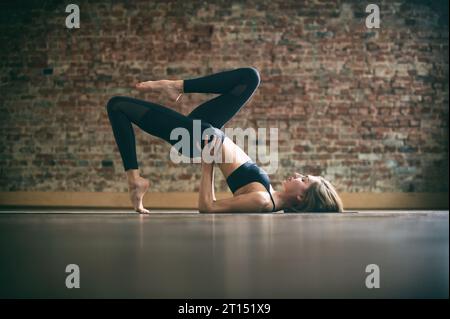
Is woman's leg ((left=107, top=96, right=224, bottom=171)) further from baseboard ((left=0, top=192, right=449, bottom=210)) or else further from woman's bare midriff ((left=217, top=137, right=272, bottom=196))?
baseboard ((left=0, top=192, right=449, bottom=210))

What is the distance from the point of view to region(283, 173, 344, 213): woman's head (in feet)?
8.73

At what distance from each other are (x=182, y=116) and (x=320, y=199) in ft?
2.99

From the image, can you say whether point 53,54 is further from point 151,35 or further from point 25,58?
point 151,35

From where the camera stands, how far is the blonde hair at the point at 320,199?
2.67 meters

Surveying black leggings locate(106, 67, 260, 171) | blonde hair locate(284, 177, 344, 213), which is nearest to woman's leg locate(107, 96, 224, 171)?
black leggings locate(106, 67, 260, 171)

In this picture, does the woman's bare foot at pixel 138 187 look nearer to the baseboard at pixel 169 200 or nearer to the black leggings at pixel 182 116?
the black leggings at pixel 182 116

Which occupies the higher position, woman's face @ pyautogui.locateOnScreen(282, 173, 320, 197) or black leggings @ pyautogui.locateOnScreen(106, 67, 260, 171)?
black leggings @ pyautogui.locateOnScreen(106, 67, 260, 171)

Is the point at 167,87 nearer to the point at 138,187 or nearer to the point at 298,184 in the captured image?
the point at 138,187

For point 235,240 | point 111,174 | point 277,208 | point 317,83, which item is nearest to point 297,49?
point 317,83

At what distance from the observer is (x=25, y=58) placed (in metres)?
5.64

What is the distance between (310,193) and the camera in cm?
268

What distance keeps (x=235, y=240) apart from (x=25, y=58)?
4920 mm

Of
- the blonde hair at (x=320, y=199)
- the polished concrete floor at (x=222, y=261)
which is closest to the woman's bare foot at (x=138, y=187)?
the polished concrete floor at (x=222, y=261)

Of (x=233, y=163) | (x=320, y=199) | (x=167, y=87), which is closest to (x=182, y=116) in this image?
(x=167, y=87)
